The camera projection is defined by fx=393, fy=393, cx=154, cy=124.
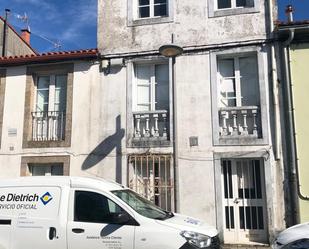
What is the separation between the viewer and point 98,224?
21.5 ft

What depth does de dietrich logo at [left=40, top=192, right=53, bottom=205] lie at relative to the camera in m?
6.96

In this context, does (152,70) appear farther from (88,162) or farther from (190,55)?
A: (88,162)

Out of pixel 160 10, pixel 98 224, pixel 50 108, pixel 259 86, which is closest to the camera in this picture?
pixel 98 224

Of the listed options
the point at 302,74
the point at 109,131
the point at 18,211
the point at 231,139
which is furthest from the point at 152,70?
the point at 18,211

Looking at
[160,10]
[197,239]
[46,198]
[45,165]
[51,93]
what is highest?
[160,10]

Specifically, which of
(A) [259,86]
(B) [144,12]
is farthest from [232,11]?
(B) [144,12]

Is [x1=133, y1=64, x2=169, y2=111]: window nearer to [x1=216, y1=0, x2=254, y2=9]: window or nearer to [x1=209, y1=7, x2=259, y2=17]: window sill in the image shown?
[x1=209, y1=7, x2=259, y2=17]: window sill

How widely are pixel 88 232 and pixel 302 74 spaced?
723cm

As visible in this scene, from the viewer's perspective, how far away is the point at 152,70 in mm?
12055

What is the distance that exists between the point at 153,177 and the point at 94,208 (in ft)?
15.4

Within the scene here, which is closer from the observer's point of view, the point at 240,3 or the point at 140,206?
the point at 140,206

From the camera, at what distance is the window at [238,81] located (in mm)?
11164

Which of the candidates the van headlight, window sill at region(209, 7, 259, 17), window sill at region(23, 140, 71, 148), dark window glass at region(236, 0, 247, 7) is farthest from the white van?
dark window glass at region(236, 0, 247, 7)

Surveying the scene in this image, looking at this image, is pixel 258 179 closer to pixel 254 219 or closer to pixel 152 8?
pixel 254 219
